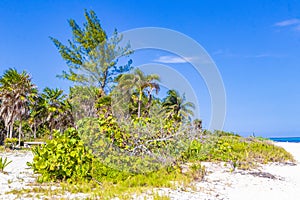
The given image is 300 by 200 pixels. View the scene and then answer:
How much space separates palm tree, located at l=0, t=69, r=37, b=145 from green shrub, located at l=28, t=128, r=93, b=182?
74.4 ft

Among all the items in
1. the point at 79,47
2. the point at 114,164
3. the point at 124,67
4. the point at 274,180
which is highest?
the point at 79,47

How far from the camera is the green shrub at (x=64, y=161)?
7516mm

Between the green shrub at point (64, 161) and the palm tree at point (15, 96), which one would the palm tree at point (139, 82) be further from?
the green shrub at point (64, 161)

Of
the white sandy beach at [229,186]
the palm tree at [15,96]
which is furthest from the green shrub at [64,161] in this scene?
the palm tree at [15,96]

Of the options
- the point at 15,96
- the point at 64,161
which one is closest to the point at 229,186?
the point at 64,161

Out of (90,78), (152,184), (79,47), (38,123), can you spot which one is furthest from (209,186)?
(38,123)

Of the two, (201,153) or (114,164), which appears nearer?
(114,164)

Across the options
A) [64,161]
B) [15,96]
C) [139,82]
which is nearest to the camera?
[64,161]

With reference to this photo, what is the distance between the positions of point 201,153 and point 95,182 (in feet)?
17.9

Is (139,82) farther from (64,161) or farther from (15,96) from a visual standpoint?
(64,161)

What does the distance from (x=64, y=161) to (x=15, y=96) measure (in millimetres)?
24100

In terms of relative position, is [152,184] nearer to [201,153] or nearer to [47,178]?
[47,178]

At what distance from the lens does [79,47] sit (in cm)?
3572

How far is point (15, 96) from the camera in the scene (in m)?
29.2
